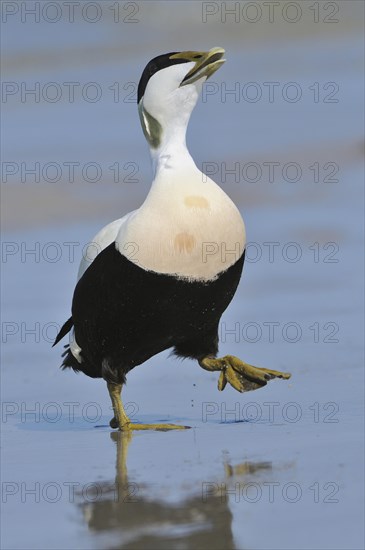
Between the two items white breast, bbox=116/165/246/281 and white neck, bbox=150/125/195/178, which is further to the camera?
white neck, bbox=150/125/195/178

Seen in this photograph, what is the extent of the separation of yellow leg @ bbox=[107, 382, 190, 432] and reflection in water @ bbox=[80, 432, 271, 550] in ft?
3.73

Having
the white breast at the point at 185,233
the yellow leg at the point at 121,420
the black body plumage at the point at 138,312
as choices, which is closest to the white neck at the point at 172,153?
the white breast at the point at 185,233

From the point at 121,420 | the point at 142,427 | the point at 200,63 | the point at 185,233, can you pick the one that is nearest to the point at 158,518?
the point at 185,233

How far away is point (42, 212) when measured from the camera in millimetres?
12047

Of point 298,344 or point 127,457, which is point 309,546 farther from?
point 298,344

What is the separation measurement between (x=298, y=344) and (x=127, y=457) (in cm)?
230

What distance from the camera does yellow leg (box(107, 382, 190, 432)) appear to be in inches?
282

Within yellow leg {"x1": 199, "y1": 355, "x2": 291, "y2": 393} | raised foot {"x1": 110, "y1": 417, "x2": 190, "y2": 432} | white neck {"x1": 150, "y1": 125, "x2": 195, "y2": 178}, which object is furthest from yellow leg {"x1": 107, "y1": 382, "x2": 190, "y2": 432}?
white neck {"x1": 150, "y1": 125, "x2": 195, "y2": 178}

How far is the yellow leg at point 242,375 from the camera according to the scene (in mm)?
7301

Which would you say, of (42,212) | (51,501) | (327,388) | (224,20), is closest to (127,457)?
(51,501)

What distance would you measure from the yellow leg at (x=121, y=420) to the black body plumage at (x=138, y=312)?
8 cm

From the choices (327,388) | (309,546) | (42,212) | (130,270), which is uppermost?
(42,212)

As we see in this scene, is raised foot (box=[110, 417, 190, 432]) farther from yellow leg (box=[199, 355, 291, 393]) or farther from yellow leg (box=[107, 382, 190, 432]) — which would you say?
yellow leg (box=[199, 355, 291, 393])

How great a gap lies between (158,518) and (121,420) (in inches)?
82.5
